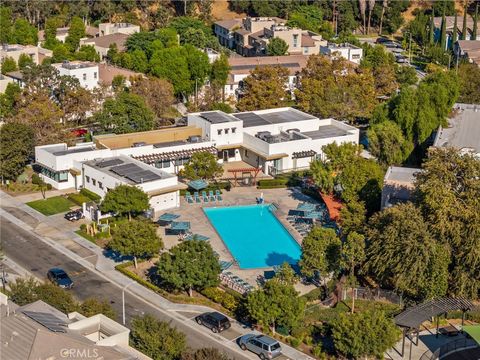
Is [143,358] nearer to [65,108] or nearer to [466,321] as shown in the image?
[466,321]

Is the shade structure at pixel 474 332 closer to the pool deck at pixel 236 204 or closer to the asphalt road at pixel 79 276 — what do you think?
the asphalt road at pixel 79 276

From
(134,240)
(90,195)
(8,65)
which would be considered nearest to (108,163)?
(90,195)

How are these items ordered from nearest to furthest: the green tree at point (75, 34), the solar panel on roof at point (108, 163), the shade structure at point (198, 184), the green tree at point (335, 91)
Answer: the shade structure at point (198, 184)
the solar panel on roof at point (108, 163)
the green tree at point (335, 91)
the green tree at point (75, 34)

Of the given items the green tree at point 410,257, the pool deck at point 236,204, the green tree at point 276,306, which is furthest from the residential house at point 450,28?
the green tree at point 276,306

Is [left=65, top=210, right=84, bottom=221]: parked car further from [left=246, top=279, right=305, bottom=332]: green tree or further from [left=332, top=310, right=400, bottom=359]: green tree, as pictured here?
[left=332, top=310, right=400, bottom=359]: green tree

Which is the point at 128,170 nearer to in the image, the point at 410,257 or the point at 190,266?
the point at 190,266

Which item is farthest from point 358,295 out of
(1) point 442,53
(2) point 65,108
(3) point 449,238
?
(1) point 442,53
